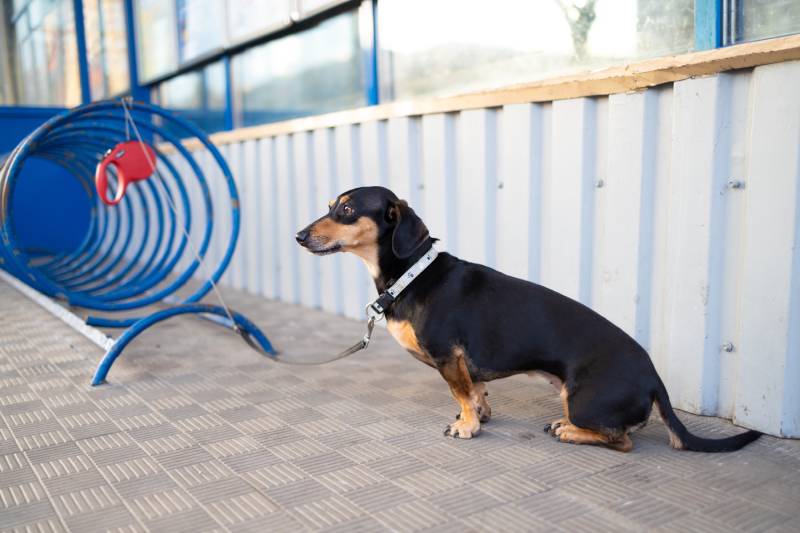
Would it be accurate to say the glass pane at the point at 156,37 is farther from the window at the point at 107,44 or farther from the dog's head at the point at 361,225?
the dog's head at the point at 361,225

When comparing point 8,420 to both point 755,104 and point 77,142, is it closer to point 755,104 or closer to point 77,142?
point 77,142

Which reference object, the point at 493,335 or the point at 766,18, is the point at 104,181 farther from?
the point at 766,18

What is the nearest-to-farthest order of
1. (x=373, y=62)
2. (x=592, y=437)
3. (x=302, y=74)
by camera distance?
1. (x=592, y=437)
2. (x=373, y=62)
3. (x=302, y=74)

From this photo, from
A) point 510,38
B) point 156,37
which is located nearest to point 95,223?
point 156,37

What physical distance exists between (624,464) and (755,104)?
1.50 m

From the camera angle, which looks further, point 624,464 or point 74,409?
point 74,409

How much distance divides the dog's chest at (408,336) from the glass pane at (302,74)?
288 centimetres

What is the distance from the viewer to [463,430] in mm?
2848

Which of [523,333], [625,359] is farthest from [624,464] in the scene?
[523,333]

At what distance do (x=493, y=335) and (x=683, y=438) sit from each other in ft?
2.64

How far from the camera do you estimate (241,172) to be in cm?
670

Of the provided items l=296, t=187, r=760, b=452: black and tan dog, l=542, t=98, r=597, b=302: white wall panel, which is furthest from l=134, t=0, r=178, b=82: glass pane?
l=296, t=187, r=760, b=452: black and tan dog

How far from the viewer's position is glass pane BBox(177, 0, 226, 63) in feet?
22.9

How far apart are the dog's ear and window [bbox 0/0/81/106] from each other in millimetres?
8272
